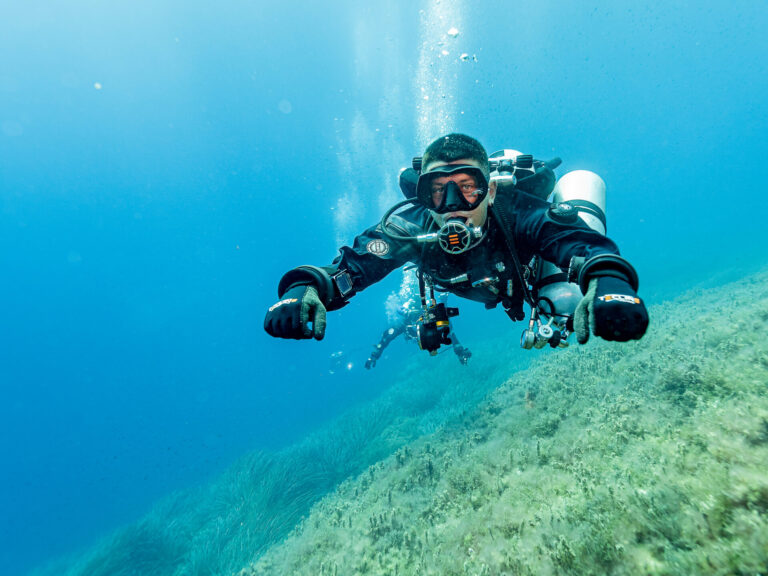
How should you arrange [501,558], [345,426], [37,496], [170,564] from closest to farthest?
1. [501,558]
2. [170,564]
3. [345,426]
4. [37,496]

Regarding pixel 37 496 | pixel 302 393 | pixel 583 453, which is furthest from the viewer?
pixel 37 496

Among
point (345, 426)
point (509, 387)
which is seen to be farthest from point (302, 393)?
point (509, 387)

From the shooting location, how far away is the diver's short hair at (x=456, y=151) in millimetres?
2891

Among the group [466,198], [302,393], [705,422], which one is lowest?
[705,422]

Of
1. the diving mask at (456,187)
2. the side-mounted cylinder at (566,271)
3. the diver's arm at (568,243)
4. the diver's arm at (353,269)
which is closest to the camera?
the diver's arm at (568,243)

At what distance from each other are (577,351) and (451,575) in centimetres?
702

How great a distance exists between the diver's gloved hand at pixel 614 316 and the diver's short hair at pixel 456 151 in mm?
1681

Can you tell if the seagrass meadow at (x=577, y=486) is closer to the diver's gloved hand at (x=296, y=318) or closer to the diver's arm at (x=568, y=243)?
the diver's arm at (x=568, y=243)

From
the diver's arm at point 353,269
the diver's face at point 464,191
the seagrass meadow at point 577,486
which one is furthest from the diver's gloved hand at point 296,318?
the seagrass meadow at point 577,486

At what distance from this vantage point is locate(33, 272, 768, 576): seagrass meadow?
74.7 inches

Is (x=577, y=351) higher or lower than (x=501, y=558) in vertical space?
higher

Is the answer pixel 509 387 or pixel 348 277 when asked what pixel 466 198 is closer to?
pixel 348 277

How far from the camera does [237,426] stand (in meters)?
50.2

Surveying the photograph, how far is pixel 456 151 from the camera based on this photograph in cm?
289
